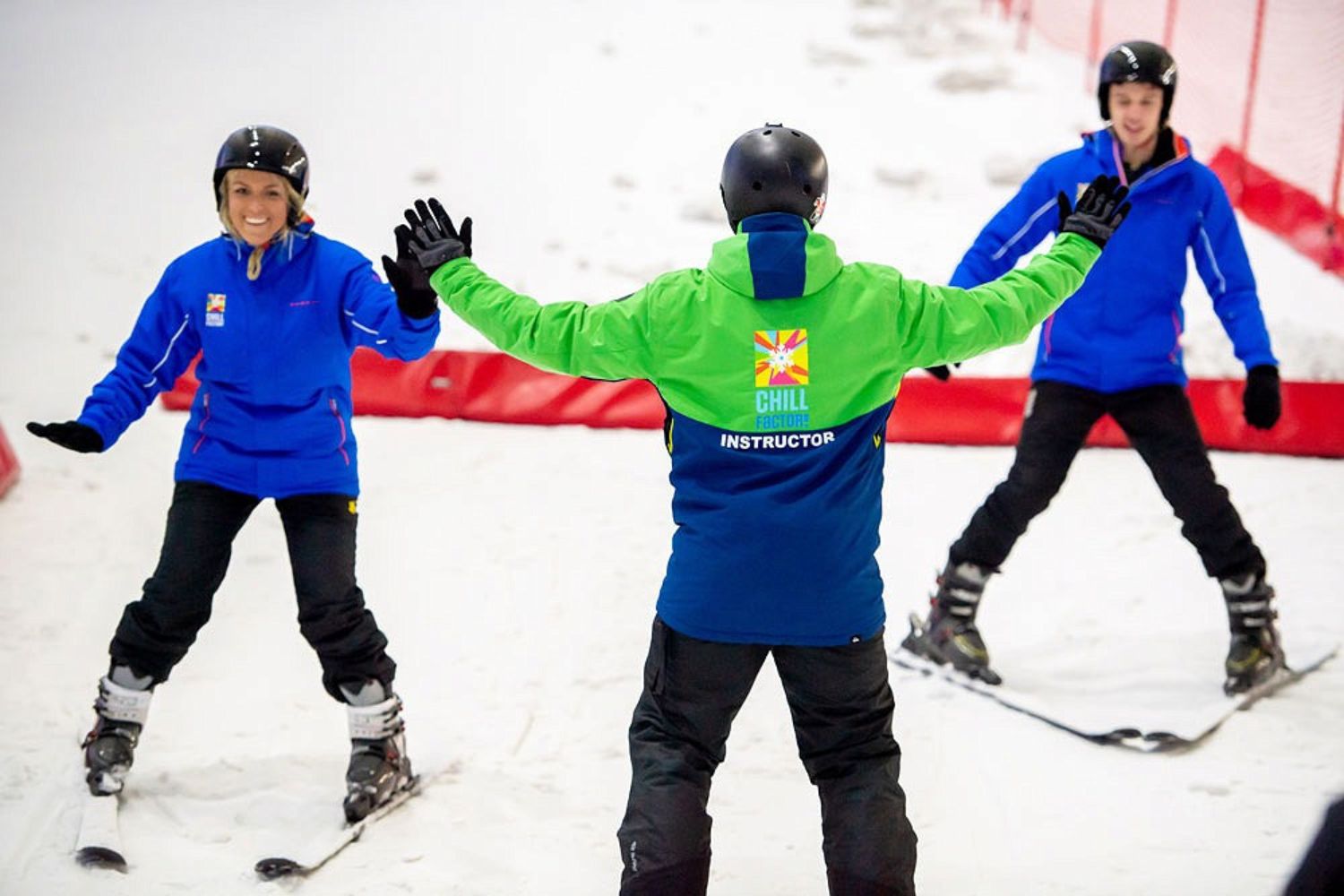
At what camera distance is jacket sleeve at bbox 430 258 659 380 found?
2.82m

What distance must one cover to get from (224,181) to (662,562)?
2407mm

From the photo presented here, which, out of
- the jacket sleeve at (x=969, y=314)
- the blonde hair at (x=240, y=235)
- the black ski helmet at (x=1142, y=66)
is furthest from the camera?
the black ski helmet at (x=1142, y=66)

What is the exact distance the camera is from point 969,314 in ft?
9.41

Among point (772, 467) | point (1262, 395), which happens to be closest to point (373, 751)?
point (772, 467)

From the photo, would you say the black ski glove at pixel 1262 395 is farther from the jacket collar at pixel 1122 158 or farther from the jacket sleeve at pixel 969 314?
the jacket sleeve at pixel 969 314

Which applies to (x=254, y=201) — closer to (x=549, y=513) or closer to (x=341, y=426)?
(x=341, y=426)

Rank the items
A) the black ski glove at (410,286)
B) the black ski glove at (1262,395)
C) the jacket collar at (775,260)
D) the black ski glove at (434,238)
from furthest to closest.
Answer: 1. the black ski glove at (1262,395)
2. the black ski glove at (410,286)
3. the black ski glove at (434,238)
4. the jacket collar at (775,260)

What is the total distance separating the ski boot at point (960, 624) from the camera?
4.69 metres

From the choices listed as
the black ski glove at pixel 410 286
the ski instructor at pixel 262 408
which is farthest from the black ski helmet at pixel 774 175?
the ski instructor at pixel 262 408

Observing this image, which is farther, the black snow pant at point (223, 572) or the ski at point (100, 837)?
the black snow pant at point (223, 572)

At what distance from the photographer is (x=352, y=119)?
1001cm

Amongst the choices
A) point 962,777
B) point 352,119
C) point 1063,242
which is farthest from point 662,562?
point 352,119

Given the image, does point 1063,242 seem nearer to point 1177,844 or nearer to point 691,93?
point 1177,844

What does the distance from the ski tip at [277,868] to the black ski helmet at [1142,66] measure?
9.69ft
